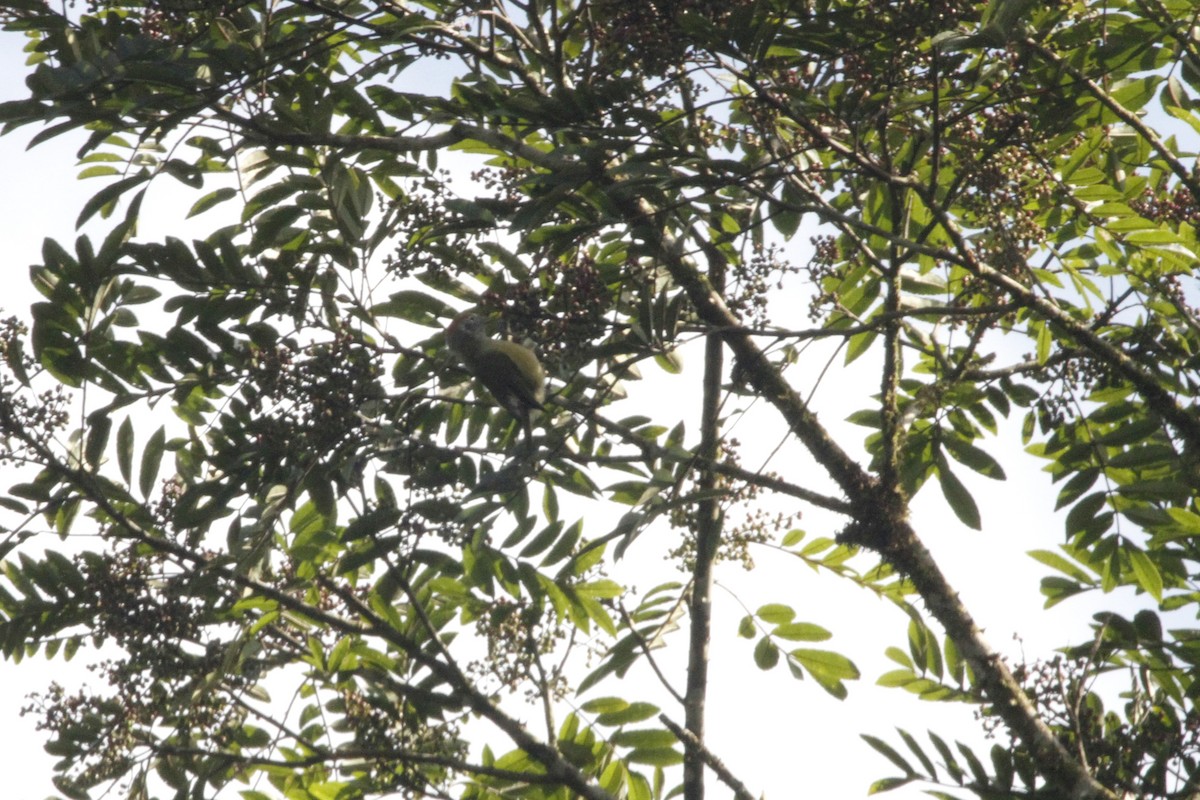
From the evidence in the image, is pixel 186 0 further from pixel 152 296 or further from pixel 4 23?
pixel 152 296

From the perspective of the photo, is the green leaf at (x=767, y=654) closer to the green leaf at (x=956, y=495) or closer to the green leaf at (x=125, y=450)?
the green leaf at (x=956, y=495)

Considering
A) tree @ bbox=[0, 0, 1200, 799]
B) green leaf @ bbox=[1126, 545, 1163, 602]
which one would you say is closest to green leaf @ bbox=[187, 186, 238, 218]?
tree @ bbox=[0, 0, 1200, 799]

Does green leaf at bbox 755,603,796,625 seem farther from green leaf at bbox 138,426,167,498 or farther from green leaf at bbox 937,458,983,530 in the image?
green leaf at bbox 138,426,167,498

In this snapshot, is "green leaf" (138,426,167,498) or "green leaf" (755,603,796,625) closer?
"green leaf" (138,426,167,498)

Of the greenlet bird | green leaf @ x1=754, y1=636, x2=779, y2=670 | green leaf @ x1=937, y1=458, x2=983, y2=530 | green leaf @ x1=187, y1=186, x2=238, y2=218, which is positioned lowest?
green leaf @ x1=754, y1=636, x2=779, y2=670

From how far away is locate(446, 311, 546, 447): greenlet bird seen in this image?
384 cm

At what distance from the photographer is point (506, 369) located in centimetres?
384

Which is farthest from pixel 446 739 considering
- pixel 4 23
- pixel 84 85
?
pixel 4 23

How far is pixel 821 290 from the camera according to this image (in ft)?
13.0

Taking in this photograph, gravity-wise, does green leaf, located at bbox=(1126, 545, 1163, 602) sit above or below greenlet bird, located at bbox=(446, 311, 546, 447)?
below

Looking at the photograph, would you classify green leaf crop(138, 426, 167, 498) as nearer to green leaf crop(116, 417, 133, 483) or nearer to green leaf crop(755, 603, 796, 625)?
green leaf crop(116, 417, 133, 483)

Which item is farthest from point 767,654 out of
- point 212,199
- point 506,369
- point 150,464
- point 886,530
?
point 212,199

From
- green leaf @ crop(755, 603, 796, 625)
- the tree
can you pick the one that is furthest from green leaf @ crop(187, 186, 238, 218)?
green leaf @ crop(755, 603, 796, 625)

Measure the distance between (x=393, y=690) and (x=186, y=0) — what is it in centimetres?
240
